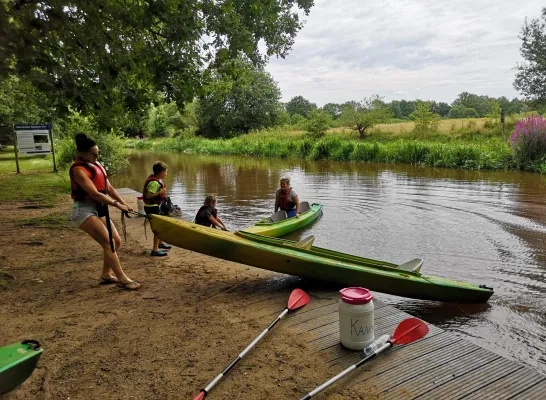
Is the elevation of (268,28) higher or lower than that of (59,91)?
higher

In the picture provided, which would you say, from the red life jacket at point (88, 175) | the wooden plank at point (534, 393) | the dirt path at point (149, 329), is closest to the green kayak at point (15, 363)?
the dirt path at point (149, 329)

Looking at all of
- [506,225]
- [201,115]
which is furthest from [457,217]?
[201,115]

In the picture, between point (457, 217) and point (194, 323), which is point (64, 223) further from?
point (457, 217)

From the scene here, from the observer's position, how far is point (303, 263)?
15.7 ft

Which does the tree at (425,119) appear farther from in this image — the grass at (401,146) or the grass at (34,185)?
the grass at (34,185)

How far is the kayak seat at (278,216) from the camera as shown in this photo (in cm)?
895

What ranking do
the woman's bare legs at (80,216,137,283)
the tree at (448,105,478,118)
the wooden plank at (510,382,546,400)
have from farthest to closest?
the tree at (448,105,478,118) → the woman's bare legs at (80,216,137,283) → the wooden plank at (510,382,546,400)

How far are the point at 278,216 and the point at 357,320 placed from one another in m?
5.72

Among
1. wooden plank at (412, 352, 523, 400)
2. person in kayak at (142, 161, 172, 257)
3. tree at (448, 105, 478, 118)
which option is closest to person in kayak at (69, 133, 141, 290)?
person in kayak at (142, 161, 172, 257)

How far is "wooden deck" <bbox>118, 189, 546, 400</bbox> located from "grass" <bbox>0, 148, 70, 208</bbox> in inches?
355

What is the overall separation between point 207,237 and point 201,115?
1866 inches

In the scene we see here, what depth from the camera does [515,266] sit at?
6930 millimetres

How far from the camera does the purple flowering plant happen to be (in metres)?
17.6

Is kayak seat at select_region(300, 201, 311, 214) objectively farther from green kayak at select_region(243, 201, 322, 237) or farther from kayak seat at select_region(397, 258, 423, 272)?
kayak seat at select_region(397, 258, 423, 272)
